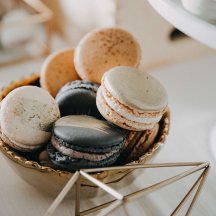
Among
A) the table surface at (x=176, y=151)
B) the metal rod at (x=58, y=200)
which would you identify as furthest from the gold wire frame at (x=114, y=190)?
the table surface at (x=176, y=151)

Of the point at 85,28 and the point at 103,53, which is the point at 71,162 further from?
the point at 85,28

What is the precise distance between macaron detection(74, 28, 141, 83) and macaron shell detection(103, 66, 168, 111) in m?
0.07

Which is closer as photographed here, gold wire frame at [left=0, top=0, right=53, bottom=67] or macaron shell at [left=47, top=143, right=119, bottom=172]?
macaron shell at [left=47, top=143, right=119, bottom=172]

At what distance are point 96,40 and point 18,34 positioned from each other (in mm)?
323

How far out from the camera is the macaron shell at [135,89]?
43 centimetres

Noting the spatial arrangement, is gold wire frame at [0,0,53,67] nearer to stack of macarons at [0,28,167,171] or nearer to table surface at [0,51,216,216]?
table surface at [0,51,216,216]

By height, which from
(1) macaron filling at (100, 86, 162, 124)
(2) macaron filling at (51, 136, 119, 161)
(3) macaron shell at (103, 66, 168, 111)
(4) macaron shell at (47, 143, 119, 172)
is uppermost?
(3) macaron shell at (103, 66, 168, 111)

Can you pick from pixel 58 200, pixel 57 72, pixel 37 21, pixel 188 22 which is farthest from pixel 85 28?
pixel 58 200

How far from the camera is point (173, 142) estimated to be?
64 centimetres

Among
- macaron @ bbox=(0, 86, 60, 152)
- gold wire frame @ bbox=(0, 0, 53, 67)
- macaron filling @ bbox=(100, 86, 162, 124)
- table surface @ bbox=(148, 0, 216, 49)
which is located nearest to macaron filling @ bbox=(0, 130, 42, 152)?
macaron @ bbox=(0, 86, 60, 152)

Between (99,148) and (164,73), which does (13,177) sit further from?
(164,73)

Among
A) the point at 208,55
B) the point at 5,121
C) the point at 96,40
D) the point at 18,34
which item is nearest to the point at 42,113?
the point at 5,121

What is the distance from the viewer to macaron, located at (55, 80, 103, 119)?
1.60 feet

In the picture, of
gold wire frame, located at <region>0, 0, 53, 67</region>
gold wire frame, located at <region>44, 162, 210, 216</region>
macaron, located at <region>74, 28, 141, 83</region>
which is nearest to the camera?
gold wire frame, located at <region>44, 162, 210, 216</region>
